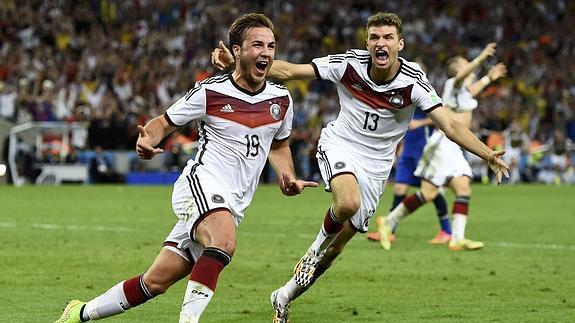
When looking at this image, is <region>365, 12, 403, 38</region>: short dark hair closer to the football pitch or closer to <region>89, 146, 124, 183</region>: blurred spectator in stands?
the football pitch

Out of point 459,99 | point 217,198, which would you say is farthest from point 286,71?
point 459,99

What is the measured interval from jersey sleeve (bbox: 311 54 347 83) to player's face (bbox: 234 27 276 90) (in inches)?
83.6

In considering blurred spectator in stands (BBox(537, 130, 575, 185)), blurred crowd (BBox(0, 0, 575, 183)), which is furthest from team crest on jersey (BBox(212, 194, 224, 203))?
blurred spectator in stands (BBox(537, 130, 575, 185))

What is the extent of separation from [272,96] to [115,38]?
2836cm

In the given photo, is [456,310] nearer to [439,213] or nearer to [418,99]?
[418,99]

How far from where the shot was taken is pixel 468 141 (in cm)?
895

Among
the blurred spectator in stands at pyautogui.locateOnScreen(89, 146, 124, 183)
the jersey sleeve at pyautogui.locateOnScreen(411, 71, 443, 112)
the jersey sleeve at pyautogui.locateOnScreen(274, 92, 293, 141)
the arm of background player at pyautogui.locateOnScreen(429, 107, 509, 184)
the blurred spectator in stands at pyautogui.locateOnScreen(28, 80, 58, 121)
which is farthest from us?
the blurred spectator in stands at pyautogui.locateOnScreen(89, 146, 124, 183)

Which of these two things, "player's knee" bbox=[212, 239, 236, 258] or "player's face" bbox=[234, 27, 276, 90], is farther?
"player's face" bbox=[234, 27, 276, 90]

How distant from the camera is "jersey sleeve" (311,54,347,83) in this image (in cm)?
1000

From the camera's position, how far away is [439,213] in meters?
16.3

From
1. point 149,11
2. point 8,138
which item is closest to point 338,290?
point 8,138

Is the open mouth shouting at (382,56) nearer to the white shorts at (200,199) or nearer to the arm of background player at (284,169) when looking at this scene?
the arm of background player at (284,169)

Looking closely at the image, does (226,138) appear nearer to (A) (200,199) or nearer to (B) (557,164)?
(A) (200,199)

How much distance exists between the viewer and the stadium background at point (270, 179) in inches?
420
